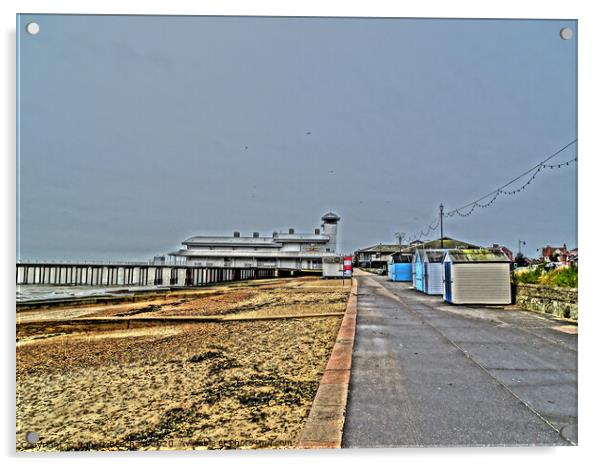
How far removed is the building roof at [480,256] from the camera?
10875 mm

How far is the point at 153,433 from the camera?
3.10 m

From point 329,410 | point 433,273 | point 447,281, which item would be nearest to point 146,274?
point 433,273

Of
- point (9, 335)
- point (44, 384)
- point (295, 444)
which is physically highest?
point (9, 335)

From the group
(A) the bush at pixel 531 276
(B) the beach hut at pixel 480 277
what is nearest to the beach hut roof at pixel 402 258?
(A) the bush at pixel 531 276

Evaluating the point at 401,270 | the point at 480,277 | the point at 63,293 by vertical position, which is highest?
the point at 480,277

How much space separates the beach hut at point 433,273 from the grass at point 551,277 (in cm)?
341

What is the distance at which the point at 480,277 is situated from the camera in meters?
11.0

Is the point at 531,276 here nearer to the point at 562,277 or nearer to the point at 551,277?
the point at 551,277

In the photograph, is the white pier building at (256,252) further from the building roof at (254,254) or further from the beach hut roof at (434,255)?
the beach hut roof at (434,255)

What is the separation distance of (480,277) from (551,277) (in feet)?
5.66

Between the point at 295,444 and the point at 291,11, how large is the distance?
393cm

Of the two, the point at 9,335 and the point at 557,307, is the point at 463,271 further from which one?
the point at 9,335

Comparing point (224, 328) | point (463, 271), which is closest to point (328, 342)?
point (224, 328)

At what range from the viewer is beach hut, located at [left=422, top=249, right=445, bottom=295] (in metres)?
15.5
